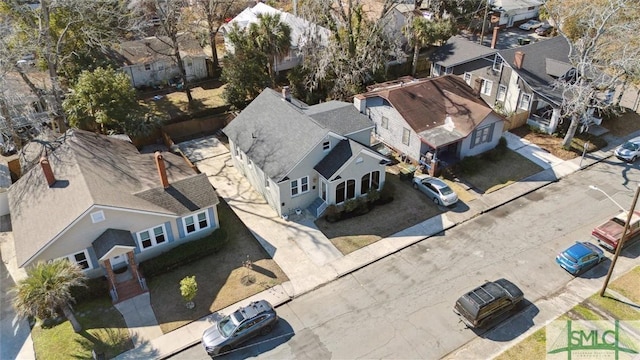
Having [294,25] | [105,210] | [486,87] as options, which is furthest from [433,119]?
[105,210]

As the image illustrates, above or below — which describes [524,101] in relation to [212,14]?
below

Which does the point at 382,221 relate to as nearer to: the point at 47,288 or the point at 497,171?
the point at 497,171

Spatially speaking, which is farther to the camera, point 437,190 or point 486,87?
point 486,87

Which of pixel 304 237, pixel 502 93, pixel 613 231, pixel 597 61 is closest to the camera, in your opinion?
pixel 613 231

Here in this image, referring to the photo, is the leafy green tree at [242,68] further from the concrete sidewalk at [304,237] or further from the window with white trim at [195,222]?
the window with white trim at [195,222]

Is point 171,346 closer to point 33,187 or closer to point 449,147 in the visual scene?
point 33,187

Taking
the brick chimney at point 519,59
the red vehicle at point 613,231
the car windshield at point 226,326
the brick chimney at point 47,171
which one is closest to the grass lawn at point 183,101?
the brick chimney at point 47,171

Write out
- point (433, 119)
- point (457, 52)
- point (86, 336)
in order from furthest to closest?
1. point (457, 52)
2. point (433, 119)
3. point (86, 336)
